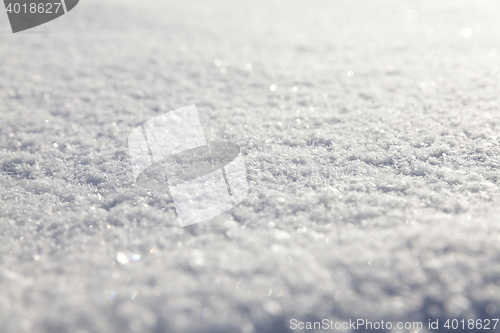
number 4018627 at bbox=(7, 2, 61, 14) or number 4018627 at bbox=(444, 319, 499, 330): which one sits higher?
number 4018627 at bbox=(7, 2, 61, 14)

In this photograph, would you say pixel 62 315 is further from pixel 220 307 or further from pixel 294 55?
pixel 294 55
